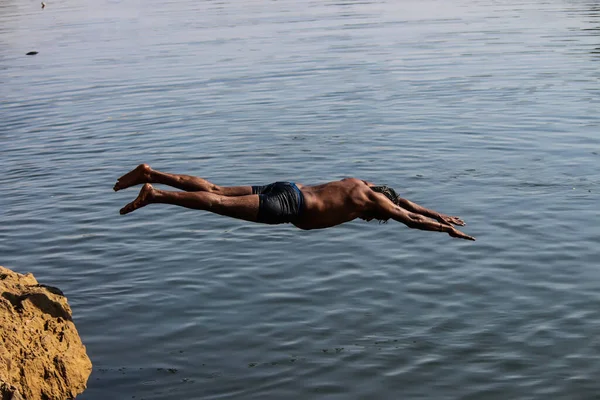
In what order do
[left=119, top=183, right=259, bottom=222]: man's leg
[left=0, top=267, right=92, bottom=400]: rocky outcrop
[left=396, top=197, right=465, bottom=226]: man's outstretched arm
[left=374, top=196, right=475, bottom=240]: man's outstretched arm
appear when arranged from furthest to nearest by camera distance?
[left=396, top=197, right=465, bottom=226]: man's outstretched arm
[left=374, top=196, right=475, bottom=240]: man's outstretched arm
[left=119, top=183, right=259, bottom=222]: man's leg
[left=0, top=267, right=92, bottom=400]: rocky outcrop

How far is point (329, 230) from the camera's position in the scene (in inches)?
625

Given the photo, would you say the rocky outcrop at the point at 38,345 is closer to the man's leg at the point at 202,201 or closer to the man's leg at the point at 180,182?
the man's leg at the point at 202,201

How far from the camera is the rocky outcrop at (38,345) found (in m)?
9.39

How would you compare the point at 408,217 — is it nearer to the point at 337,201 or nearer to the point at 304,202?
the point at 337,201

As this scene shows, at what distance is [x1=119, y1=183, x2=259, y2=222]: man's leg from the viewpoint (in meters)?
9.99

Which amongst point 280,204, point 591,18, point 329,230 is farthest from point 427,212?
point 591,18

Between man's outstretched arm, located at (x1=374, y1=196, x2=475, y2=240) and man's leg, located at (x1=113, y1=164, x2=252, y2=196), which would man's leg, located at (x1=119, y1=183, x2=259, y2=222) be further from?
man's outstretched arm, located at (x1=374, y1=196, x2=475, y2=240)

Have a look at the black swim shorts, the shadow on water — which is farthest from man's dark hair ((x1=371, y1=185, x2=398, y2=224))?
the shadow on water

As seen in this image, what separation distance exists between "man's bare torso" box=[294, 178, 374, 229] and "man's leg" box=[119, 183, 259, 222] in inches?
28.7

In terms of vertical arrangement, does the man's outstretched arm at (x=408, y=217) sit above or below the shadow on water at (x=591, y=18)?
below

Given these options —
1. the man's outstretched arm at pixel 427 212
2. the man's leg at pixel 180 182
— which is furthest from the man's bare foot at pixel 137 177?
the man's outstretched arm at pixel 427 212

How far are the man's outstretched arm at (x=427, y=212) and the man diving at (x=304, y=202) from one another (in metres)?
0.02

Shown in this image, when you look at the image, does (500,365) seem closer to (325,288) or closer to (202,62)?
(325,288)

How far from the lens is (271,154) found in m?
20.9
